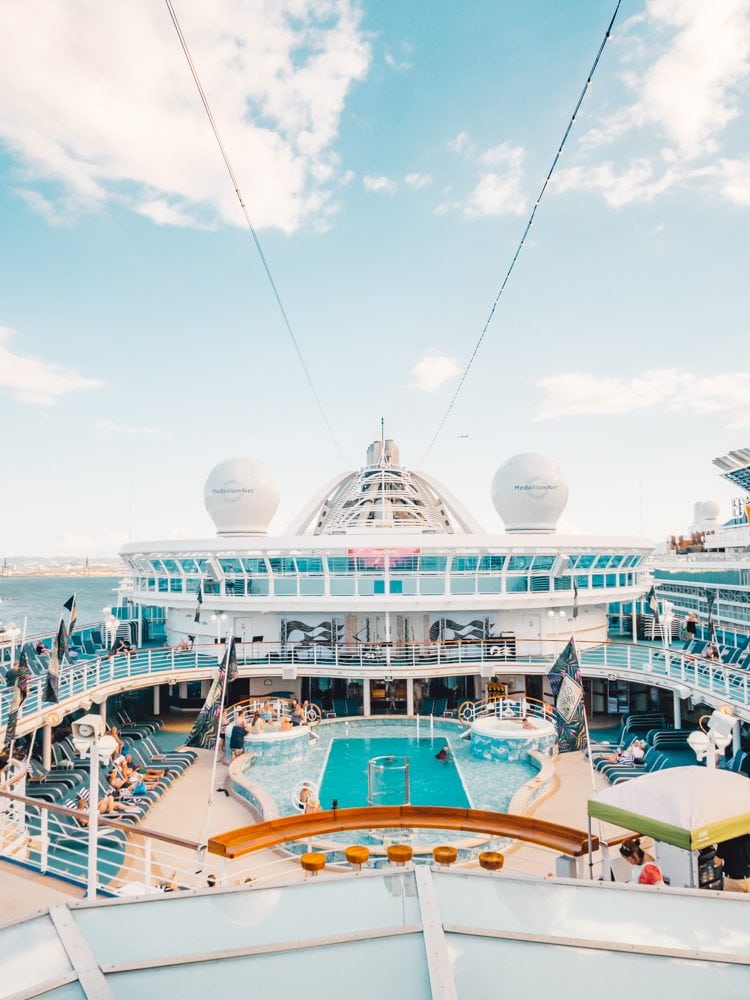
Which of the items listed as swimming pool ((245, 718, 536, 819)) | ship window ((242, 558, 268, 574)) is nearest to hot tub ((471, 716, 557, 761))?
swimming pool ((245, 718, 536, 819))

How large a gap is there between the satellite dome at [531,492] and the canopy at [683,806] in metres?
24.2

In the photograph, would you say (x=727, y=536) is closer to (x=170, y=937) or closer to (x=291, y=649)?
(x=291, y=649)

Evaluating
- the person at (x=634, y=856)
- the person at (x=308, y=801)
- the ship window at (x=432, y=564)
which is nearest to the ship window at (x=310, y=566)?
the ship window at (x=432, y=564)

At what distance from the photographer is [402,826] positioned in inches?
337

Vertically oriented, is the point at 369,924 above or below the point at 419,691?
above

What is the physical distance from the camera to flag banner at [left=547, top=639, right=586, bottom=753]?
14164mm

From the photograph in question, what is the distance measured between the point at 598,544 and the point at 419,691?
9.55 m

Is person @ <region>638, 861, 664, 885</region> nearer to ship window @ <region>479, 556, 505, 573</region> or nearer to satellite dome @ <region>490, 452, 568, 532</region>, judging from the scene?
ship window @ <region>479, 556, 505, 573</region>

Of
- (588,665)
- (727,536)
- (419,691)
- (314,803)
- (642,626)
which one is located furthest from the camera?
(727,536)

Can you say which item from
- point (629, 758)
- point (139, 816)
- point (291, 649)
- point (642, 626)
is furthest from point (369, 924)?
point (642, 626)

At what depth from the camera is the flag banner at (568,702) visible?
14164 millimetres

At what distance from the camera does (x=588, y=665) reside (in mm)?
24156

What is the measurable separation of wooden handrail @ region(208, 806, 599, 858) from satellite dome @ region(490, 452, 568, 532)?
24.0 metres

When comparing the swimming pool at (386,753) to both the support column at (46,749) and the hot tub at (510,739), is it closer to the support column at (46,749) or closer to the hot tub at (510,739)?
the hot tub at (510,739)
